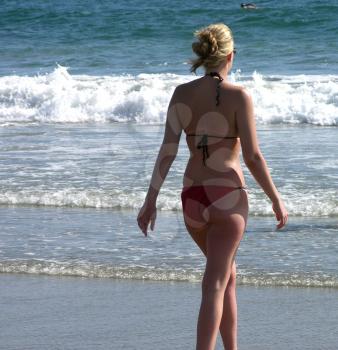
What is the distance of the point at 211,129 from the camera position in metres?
4.33

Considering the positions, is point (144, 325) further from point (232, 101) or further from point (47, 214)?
point (47, 214)

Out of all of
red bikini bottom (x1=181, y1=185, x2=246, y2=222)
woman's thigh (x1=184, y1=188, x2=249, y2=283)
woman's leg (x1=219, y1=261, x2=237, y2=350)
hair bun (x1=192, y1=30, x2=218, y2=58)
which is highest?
hair bun (x1=192, y1=30, x2=218, y2=58)

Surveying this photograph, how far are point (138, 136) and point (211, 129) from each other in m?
9.62

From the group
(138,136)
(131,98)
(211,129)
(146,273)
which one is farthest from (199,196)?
(131,98)

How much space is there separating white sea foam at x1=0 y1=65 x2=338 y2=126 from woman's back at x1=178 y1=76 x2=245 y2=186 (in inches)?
411

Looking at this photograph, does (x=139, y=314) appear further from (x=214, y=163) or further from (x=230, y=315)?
(x=214, y=163)

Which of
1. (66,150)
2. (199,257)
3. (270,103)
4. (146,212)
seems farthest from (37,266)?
(270,103)

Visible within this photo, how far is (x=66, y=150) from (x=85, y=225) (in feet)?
13.3

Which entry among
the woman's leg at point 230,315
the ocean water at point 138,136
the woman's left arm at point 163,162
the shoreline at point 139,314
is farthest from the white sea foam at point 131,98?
the woman's left arm at point 163,162

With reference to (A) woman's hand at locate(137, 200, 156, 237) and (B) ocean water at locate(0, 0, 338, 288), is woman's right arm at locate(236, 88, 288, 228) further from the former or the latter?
(B) ocean water at locate(0, 0, 338, 288)

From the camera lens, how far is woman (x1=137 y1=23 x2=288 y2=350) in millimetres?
4293

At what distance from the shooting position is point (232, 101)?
14.0ft

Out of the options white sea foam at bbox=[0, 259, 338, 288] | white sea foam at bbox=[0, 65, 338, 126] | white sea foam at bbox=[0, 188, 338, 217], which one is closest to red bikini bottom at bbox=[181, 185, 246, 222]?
white sea foam at bbox=[0, 259, 338, 288]

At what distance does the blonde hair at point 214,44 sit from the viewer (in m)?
4.28
